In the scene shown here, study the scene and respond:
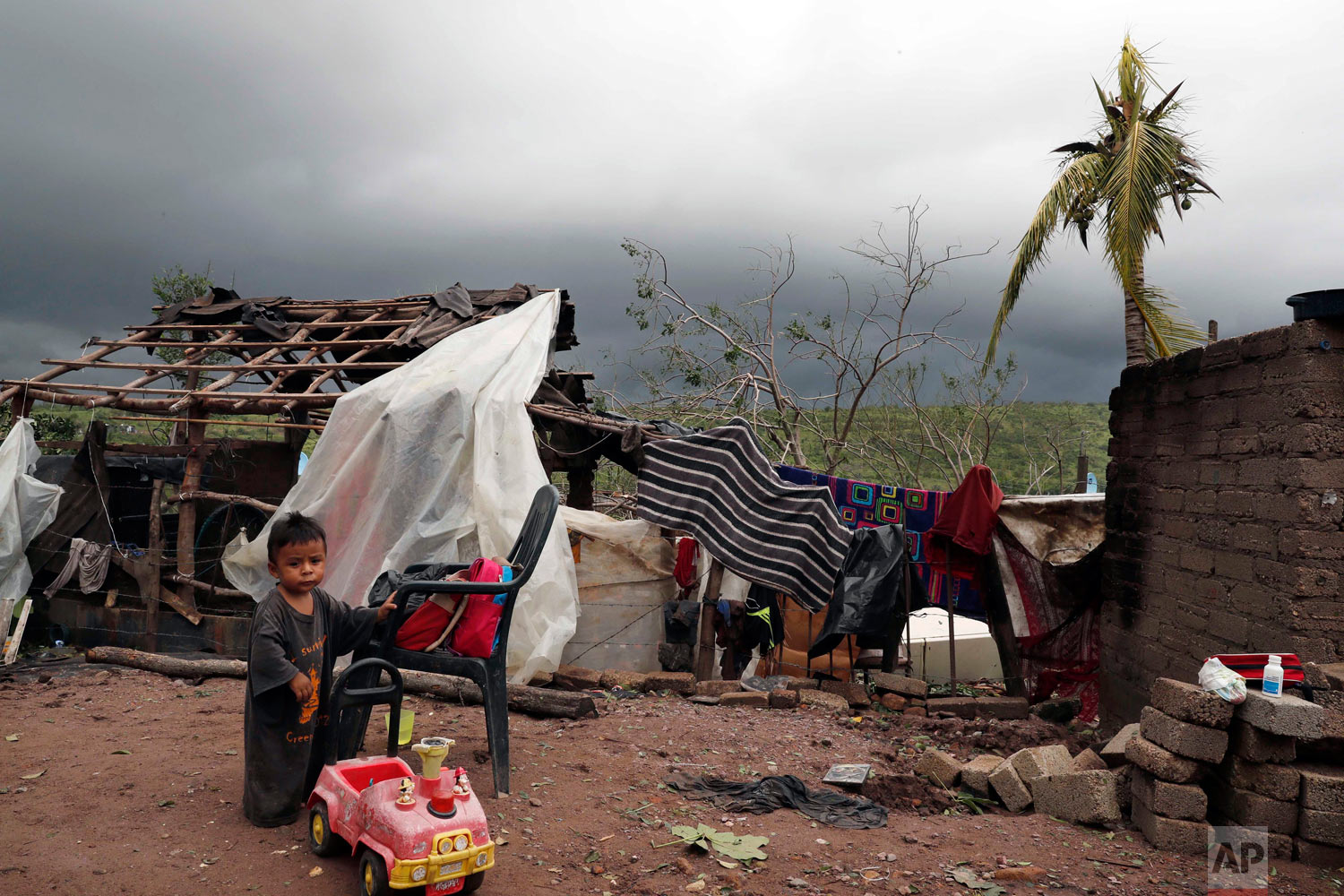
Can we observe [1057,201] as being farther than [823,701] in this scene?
Yes

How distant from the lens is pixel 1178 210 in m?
11.5

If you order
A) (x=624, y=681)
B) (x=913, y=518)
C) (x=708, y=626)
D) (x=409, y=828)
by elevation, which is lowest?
(x=624, y=681)

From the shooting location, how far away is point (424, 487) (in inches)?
265

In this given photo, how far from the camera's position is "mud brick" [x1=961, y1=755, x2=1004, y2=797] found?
456 centimetres

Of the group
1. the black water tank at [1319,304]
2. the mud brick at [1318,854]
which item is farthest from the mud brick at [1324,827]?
the black water tank at [1319,304]

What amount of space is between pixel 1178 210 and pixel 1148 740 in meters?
10.0

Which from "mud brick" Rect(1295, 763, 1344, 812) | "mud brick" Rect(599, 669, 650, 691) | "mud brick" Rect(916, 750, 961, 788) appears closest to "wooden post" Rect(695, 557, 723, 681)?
"mud brick" Rect(599, 669, 650, 691)

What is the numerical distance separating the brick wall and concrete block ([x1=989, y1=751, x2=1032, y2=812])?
159cm

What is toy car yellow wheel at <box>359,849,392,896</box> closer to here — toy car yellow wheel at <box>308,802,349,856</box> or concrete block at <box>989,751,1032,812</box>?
toy car yellow wheel at <box>308,802,349,856</box>

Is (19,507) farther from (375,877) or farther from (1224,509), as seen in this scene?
(1224,509)

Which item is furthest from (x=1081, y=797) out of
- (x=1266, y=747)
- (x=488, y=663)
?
(x=488, y=663)

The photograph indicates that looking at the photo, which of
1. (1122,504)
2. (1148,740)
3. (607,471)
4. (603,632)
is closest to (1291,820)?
(1148,740)

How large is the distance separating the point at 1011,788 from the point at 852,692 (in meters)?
2.48

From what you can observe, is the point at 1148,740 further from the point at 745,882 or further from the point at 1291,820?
the point at 745,882
